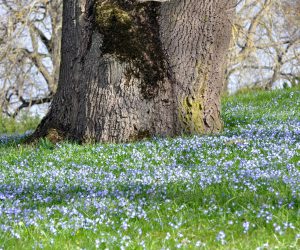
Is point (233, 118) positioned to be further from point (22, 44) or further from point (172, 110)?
point (22, 44)

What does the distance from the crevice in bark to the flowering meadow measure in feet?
3.60

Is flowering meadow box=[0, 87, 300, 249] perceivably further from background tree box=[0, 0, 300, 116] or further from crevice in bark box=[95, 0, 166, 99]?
background tree box=[0, 0, 300, 116]

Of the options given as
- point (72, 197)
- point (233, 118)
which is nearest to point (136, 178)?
point (72, 197)

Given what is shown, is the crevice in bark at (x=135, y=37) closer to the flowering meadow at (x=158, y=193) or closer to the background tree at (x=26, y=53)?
the flowering meadow at (x=158, y=193)

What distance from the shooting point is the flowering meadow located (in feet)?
15.2

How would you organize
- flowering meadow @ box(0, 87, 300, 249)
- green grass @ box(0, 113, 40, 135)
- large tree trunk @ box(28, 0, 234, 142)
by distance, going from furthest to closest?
green grass @ box(0, 113, 40, 135) → large tree trunk @ box(28, 0, 234, 142) → flowering meadow @ box(0, 87, 300, 249)

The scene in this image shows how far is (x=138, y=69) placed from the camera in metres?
9.82

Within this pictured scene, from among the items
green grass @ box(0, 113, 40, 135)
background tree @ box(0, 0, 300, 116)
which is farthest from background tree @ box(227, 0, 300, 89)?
green grass @ box(0, 113, 40, 135)

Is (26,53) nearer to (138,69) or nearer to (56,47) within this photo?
(56,47)

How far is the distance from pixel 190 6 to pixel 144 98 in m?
1.67

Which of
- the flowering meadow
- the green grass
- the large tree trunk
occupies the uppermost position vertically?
the large tree trunk

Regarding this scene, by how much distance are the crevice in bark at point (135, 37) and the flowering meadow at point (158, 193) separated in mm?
1096

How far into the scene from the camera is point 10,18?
20.8 meters

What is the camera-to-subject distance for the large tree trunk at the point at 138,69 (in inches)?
383
